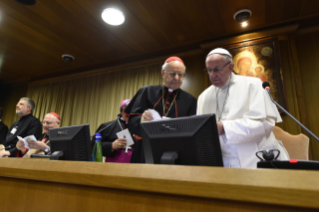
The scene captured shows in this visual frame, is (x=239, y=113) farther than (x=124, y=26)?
No

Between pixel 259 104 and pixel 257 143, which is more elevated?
pixel 259 104

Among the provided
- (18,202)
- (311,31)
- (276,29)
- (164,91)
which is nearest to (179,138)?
(18,202)

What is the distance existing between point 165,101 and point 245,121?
1.10 metres

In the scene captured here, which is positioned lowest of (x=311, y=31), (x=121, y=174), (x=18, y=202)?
(x=18, y=202)

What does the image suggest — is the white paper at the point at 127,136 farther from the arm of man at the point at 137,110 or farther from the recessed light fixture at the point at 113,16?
the recessed light fixture at the point at 113,16

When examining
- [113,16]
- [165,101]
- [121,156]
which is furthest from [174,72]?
[113,16]

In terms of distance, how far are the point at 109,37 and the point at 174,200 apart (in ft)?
12.8

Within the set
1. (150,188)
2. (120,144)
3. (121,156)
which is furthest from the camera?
(121,156)

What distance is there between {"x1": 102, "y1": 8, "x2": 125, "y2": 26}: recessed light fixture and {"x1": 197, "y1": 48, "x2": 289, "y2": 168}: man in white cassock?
216 centimetres

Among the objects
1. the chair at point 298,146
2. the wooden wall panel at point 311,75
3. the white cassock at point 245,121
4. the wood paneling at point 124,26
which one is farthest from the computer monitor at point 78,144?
the wooden wall panel at point 311,75

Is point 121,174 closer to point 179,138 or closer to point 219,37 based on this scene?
point 179,138

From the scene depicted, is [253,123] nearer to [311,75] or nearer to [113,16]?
[311,75]

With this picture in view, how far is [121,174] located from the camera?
706 millimetres

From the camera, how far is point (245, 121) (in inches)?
56.9
